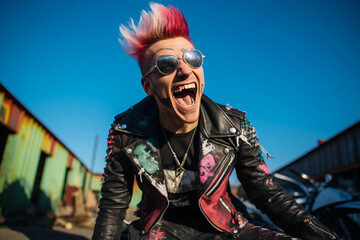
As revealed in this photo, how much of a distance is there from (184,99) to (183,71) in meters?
0.26

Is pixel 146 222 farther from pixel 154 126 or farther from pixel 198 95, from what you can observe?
pixel 198 95

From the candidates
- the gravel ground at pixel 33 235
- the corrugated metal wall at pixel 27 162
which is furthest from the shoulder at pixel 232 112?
the corrugated metal wall at pixel 27 162

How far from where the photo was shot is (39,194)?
8.83 meters

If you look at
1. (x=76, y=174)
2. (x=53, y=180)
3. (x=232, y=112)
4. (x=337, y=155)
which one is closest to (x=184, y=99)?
(x=232, y=112)

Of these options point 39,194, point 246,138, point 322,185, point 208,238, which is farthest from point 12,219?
point 322,185

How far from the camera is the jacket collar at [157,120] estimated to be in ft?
7.09

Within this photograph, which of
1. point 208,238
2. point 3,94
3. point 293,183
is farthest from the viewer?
point 3,94

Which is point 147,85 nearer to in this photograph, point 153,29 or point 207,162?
point 153,29

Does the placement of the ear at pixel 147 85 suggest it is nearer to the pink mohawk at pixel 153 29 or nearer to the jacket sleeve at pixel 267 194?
the pink mohawk at pixel 153 29

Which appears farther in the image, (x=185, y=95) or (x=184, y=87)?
(x=185, y=95)

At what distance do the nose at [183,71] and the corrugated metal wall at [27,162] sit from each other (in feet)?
18.1

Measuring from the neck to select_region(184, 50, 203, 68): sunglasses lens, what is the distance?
1.72 feet

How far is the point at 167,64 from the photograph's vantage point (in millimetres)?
2102

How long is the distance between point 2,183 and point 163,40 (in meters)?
6.28
